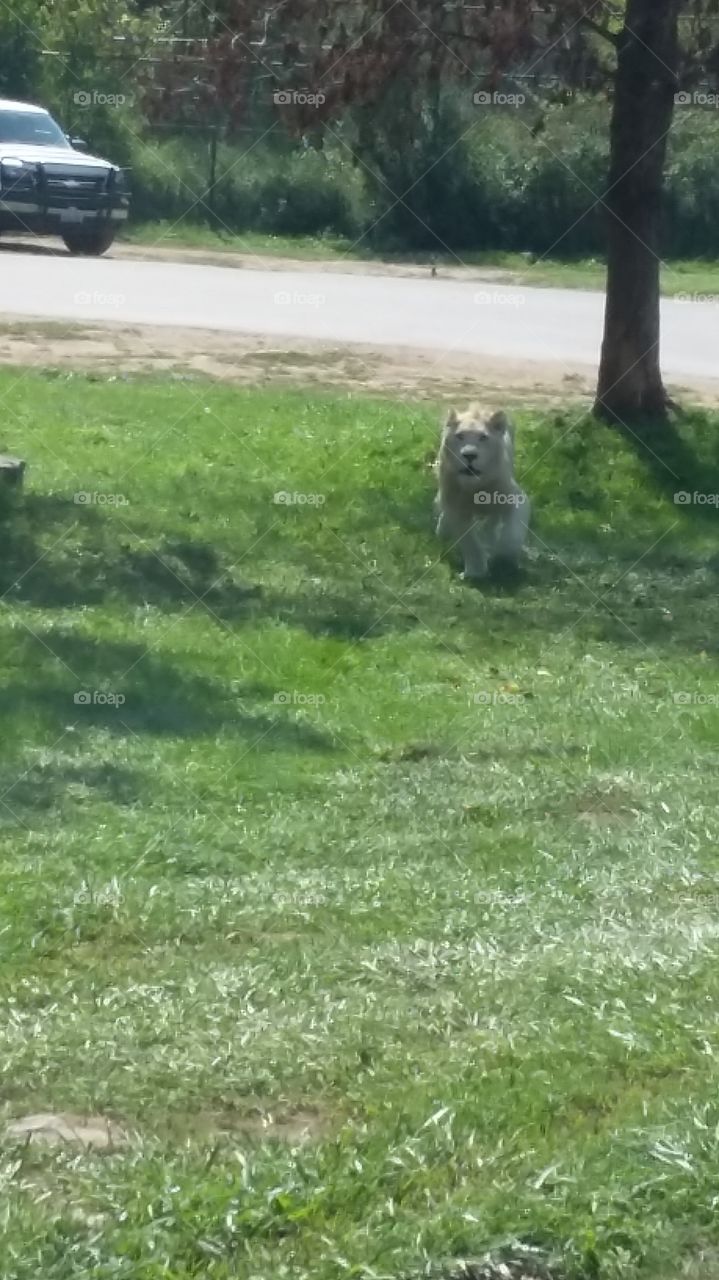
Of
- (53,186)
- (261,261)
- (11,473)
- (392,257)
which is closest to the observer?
(11,473)

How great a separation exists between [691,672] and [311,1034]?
5.74 meters

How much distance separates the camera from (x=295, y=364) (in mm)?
19172

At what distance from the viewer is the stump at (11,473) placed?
43.6 feet

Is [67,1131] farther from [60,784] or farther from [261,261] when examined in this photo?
[261,261]

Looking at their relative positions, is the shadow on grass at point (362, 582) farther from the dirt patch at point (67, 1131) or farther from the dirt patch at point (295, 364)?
the dirt patch at point (67, 1131)

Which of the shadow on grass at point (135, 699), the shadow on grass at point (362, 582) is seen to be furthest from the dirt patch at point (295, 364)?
the shadow on grass at point (135, 699)

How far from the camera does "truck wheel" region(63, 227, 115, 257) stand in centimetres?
2923

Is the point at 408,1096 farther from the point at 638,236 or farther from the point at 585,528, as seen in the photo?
the point at 638,236

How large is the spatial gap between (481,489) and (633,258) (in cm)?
480

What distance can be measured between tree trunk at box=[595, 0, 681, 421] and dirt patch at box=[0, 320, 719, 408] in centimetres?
90

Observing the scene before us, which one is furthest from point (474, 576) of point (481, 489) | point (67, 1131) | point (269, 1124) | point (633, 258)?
point (67, 1131)

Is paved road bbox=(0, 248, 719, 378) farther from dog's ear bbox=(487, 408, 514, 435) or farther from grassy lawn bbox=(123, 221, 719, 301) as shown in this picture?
dog's ear bbox=(487, 408, 514, 435)

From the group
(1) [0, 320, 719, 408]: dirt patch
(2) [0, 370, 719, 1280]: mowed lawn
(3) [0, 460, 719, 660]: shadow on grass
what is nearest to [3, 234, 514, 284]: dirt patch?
(1) [0, 320, 719, 408]: dirt patch

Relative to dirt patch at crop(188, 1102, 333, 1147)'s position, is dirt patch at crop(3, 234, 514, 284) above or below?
below
